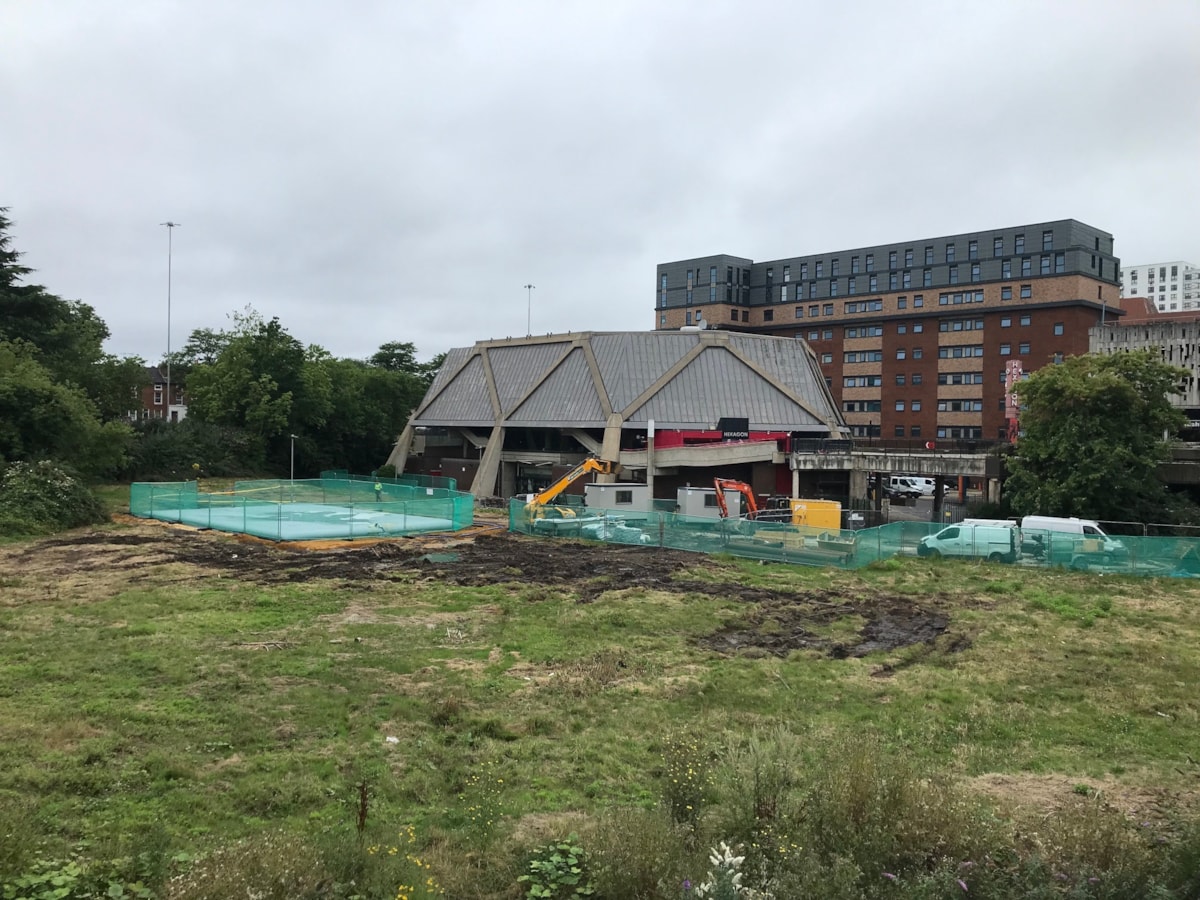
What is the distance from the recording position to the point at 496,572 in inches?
1016

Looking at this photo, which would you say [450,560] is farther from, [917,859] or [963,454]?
[963,454]

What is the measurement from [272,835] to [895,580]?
22321mm

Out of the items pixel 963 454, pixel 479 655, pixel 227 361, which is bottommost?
pixel 479 655

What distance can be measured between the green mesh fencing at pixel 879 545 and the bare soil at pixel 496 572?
129 cm

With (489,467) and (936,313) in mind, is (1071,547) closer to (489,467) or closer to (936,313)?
(489,467)

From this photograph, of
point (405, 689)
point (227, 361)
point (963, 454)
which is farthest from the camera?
point (227, 361)

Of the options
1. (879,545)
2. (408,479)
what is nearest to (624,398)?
(408,479)

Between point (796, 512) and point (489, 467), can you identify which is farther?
point (489, 467)

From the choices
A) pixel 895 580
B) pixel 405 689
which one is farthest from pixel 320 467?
pixel 405 689

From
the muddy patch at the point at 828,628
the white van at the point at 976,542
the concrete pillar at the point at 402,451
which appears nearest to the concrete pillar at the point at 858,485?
the white van at the point at 976,542

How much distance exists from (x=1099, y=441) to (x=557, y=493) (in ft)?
87.1

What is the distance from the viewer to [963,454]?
4606cm

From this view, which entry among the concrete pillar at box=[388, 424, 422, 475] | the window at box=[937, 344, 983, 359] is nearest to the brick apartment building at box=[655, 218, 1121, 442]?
the window at box=[937, 344, 983, 359]

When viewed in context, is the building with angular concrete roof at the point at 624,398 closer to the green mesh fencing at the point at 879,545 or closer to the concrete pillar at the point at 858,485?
the concrete pillar at the point at 858,485
